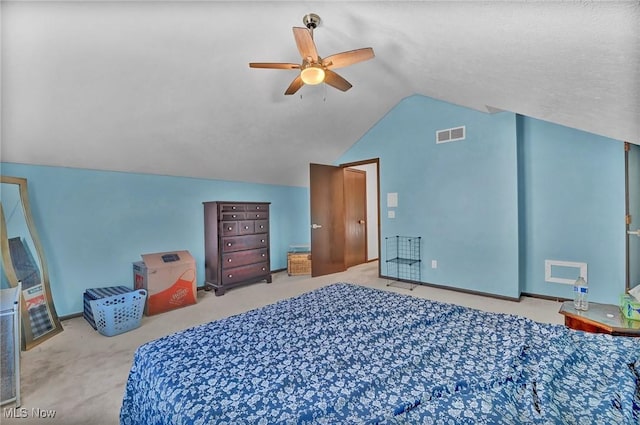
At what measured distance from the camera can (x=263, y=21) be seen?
7.86 ft

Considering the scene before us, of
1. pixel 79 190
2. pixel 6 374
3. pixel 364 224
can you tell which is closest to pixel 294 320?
pixel 6 374

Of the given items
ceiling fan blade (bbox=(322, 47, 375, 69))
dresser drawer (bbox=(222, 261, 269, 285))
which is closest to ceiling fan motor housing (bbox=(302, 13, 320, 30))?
ceiling fan blade (bbox=(322, 47, 375, 69))

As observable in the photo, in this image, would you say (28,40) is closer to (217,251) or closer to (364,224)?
(217,251)

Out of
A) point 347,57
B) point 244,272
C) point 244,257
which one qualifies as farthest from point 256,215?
point 347,57

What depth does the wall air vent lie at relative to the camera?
4.07 meters

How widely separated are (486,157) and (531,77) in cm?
181

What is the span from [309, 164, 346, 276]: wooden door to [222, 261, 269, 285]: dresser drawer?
0.85m

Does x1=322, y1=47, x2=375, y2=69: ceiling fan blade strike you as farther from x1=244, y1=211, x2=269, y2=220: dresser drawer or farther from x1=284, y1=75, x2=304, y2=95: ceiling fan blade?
x1=244, y1=211, x2=269, y2=220: dresser drawer

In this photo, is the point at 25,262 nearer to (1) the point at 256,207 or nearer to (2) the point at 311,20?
(1) the point at 256,207

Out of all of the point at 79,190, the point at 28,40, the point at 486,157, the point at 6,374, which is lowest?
the point at 6,374

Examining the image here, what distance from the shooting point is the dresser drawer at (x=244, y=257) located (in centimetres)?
419

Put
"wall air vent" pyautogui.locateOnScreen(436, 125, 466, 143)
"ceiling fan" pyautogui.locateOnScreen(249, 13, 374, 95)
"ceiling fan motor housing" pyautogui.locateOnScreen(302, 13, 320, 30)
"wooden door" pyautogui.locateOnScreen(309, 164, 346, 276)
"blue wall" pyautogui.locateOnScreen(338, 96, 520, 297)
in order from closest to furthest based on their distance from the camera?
"ceiling fan" pyautogui.locateOnScreen(249, 13, 374, 95) → "ceiling fan motor housing" pyautogui.locateOnScreen(302, 13, 320, 30) → "blue wall" pyautogui.locateOnScreen(338, 96, 520, 297) → "wall air vent" pyautogui.locateOnScreen(436, 125, 466, 143) → "wooden door" pyautogui.locateOnScreen(309, 164, 346, 276)

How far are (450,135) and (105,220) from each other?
477cm

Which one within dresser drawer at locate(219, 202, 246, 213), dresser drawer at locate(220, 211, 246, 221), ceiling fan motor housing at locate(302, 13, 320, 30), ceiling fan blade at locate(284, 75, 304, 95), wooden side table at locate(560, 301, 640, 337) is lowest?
wooden side table at locate(560, 301, 640, 337)
